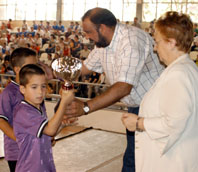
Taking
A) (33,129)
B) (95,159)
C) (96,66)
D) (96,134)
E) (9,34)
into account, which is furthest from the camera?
(9,34)

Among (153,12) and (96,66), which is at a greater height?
(153,12)

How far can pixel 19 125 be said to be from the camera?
7.55 feet

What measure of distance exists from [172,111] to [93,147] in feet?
12.6

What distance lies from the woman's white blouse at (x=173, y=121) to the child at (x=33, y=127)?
626mm

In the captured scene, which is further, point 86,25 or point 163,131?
point 86,25

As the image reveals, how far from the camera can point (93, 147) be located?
5465 millimetres

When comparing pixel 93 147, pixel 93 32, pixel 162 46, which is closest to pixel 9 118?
pixel 93 32

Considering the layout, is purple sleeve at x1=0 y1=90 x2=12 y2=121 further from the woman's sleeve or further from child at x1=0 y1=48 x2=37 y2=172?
the woman's sleeve

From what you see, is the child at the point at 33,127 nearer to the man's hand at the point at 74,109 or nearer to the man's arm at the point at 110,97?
the man's hand at the point at 74,109

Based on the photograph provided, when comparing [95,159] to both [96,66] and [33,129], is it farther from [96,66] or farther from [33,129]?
[33,129]

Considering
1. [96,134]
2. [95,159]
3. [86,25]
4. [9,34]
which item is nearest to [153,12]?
[9,34]

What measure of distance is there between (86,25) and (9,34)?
19.4 m

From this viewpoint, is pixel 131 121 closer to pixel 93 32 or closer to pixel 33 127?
pixel 33 127

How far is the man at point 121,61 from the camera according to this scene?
8.56 ft
